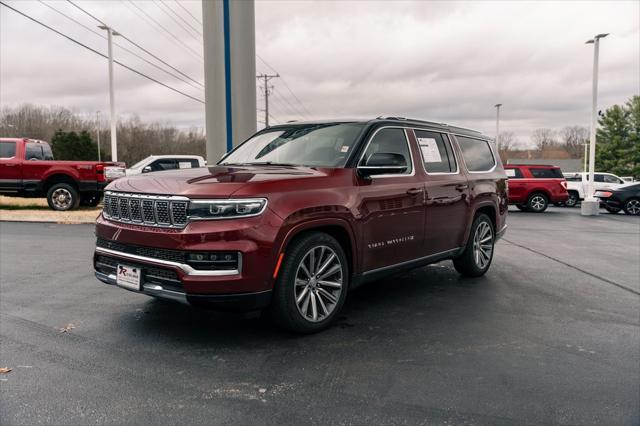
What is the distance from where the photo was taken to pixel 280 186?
4.01 metres

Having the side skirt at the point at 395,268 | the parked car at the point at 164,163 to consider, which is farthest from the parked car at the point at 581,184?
the side skirt at the point at 395,268

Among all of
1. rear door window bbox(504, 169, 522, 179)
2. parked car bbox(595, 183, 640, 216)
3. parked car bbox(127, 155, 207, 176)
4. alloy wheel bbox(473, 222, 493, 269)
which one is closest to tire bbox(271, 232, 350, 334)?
alloy wheel bbox(473, 222, 493, 269)

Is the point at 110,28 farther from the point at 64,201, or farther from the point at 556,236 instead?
the point at 556,236

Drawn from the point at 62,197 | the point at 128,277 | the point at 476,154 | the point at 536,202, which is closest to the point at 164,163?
the point at 62,197

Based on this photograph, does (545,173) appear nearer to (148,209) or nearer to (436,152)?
(436,152)

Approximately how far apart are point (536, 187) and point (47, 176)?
17698 mm

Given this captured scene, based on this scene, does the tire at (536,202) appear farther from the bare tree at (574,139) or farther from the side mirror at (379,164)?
the bare tree at (574,139)

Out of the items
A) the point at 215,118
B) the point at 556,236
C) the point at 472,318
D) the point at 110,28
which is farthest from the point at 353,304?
the point at 110,28

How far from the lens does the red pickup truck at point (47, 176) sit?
49.1 feet

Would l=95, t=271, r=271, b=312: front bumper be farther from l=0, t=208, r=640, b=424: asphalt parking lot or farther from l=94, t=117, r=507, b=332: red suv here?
l=0, t=208, r=640, b=424: asphalt parking lot

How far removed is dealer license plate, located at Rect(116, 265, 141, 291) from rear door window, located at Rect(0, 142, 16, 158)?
13375 mm

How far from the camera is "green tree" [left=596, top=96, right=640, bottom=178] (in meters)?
56.4

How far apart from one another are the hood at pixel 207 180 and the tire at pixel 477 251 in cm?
298

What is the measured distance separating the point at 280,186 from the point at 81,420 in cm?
208
